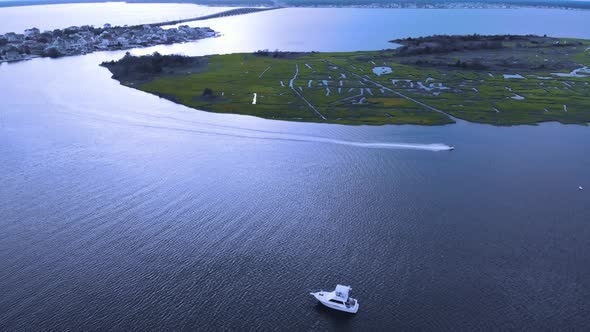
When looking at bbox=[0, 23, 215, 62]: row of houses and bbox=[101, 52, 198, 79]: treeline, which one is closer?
bbox=[101, 52, 198, 79]: treeline

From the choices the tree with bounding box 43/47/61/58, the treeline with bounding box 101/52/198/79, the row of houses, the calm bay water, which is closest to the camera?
the calm bay water

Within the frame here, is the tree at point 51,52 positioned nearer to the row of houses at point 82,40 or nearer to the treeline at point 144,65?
the row of houses at point 82,40

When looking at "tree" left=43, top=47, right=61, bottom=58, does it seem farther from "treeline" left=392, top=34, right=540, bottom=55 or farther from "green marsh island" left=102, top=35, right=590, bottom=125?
"treeline" left=392, top=34, right=540, bottom=55

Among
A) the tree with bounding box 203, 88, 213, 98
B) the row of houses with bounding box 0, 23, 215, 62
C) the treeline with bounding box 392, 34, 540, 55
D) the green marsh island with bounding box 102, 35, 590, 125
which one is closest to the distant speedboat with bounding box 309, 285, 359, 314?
the green marsh island with bounding box 102, 35, 590, 125

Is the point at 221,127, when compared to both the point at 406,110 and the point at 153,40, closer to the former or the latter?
the point at 406,110

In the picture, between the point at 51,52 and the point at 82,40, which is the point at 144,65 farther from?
the point at 82,40

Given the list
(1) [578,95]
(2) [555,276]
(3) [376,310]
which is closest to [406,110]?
(1) [578,95]

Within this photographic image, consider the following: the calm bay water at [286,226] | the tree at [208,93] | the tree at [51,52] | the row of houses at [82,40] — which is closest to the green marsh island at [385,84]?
the tree at [208,93]
